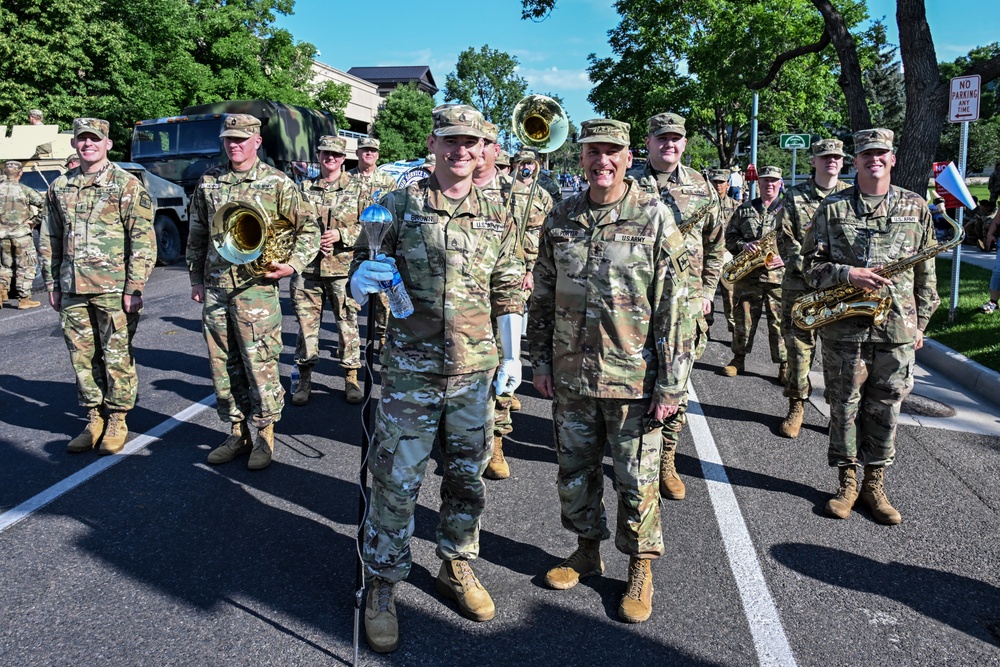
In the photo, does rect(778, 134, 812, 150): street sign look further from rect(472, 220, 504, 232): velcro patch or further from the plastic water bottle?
the plastic water bottle

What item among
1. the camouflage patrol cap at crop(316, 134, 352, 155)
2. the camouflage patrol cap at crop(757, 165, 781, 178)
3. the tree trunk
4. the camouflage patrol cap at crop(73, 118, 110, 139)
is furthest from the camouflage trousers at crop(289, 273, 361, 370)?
the tree trunk

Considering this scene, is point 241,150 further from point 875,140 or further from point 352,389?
point 875,140

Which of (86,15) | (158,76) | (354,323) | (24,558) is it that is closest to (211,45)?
(158,76)

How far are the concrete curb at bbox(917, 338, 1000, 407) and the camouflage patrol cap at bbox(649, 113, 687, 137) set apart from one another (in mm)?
4441

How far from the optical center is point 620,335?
3.39m

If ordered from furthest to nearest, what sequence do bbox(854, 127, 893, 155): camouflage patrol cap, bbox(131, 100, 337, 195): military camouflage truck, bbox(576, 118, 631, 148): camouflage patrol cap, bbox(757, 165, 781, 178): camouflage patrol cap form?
bbox(131, 100, 337, 195): military camouflage truck
bbox(757, 165, 781, 178): camouflage patrol cap
bbox(854, 127, 893, 155): camouflage patrol cap
bbox(576, 118, 631, 148): camouflage patrol cap

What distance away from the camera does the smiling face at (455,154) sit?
321cm

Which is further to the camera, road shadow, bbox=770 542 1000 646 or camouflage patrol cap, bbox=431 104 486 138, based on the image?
road shadow, bbox=770 542 1000 646

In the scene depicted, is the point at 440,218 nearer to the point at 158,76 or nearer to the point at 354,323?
the point at 354,323

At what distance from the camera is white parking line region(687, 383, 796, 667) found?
126 inches

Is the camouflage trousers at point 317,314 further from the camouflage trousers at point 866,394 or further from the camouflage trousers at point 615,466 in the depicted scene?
the camouflage trousers at point 866,394

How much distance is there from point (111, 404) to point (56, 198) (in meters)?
1.57

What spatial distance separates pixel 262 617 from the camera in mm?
3377

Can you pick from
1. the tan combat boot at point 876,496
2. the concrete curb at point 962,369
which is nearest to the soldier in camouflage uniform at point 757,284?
the concrete curb at point 962,369
